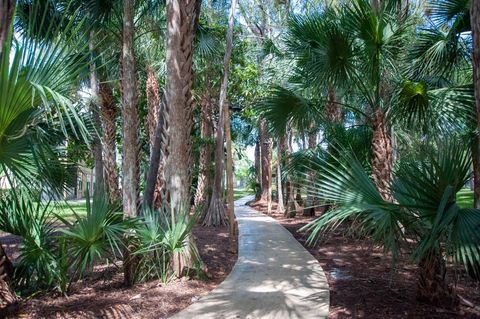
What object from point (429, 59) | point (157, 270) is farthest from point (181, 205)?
point (429, 59)

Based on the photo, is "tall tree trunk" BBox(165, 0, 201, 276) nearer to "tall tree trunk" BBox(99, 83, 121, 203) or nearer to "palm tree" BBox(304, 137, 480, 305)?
"palm tree" BBox(304, 137, 480, 305)

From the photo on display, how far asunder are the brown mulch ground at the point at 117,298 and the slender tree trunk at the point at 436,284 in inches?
107

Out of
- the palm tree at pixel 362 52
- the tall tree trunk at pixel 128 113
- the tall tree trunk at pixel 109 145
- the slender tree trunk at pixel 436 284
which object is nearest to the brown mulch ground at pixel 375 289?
the slender tree trunk at pixel 436 284

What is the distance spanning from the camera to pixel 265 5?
65.3ft

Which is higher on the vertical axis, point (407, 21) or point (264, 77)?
point (264, 77)

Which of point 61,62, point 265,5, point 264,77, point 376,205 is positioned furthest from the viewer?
point 265,5

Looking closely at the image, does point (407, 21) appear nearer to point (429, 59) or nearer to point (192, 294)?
point (429, 59)

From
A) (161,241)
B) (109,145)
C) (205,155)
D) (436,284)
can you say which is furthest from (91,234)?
(205,155)

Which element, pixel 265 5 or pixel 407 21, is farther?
pixel 265 5

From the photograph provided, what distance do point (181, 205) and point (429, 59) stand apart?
18.2 ft

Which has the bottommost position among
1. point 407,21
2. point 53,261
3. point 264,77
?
point 53,261

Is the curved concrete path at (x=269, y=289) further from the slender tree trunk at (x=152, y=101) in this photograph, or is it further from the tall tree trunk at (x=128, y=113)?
the slender tree trunk at (x=152, y=101)

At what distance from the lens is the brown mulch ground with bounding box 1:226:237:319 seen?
466 centimetres

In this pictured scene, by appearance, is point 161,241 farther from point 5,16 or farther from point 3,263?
point 5,16
